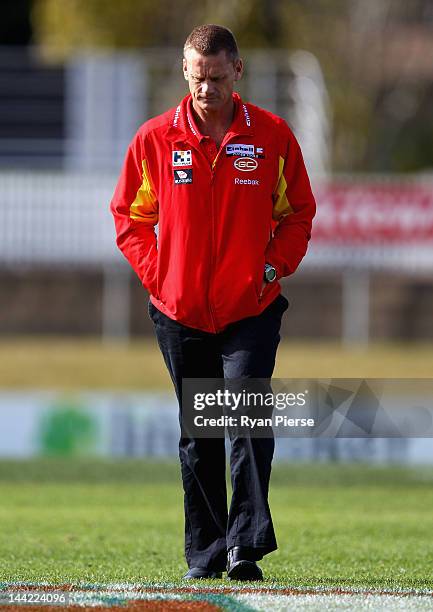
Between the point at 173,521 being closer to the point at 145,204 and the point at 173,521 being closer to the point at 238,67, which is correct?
the point at 145,204

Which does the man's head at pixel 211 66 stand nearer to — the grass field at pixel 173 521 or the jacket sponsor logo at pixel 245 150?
the jacket sponsor logo at pixel 245 150

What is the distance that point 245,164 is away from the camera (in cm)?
646

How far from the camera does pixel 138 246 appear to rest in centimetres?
Answer: 666

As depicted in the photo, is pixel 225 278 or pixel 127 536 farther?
pixel 127 536

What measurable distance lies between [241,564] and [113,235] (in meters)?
14.4

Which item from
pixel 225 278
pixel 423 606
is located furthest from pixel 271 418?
pixel 423 606

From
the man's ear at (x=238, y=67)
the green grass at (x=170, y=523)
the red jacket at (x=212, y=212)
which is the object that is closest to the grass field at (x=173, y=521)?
the green grass at (x=170, y=523)

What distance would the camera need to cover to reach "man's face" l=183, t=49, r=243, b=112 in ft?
20.9

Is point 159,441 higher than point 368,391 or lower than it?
lower

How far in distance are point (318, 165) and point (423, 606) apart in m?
17.5

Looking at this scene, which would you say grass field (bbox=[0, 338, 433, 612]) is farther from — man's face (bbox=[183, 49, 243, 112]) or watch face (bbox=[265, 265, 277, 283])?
man's face (bbox=[183, 49, 243, 112])

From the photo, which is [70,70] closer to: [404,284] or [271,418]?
[404,284]

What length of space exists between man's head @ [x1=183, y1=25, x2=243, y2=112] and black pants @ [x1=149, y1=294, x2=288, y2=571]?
2.97ft

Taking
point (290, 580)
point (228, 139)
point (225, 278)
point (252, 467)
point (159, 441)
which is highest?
point (228, 139)
